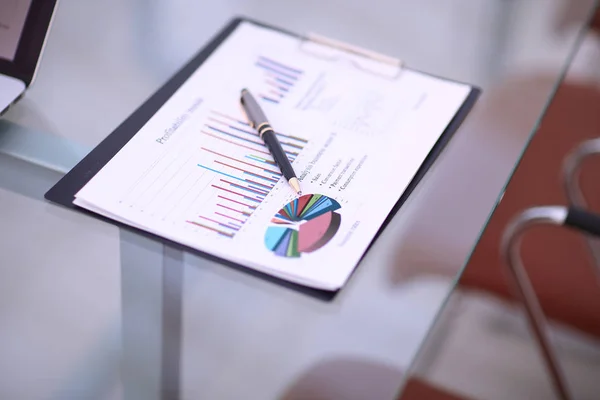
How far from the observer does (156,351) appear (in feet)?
2.57


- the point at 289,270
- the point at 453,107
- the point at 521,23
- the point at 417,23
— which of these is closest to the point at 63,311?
the point at 289,270

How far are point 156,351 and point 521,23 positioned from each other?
106cm

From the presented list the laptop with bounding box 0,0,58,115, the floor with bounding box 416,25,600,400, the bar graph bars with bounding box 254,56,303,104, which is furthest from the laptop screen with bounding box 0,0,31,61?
the floor with bounding box 416,25,600,400

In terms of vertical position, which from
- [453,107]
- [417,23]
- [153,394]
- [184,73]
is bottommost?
[153,394]

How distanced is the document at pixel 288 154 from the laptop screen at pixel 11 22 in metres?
0.18

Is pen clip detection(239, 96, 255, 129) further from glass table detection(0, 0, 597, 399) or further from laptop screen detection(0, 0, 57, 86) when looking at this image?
laptop screen detection(0, 0, 57, 86)

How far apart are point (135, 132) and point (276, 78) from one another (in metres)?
0.19

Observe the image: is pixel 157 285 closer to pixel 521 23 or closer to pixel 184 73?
pixel 184 73

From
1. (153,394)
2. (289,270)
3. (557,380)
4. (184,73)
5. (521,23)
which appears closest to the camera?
(289,270)

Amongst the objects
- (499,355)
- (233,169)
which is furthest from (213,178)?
(499,355)

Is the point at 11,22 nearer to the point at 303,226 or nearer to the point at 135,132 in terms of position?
the point at 135,132

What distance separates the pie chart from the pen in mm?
22

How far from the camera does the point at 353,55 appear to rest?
0.90 m

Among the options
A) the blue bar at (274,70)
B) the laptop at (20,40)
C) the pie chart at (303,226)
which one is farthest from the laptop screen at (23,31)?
the pie chart at (303,226)
